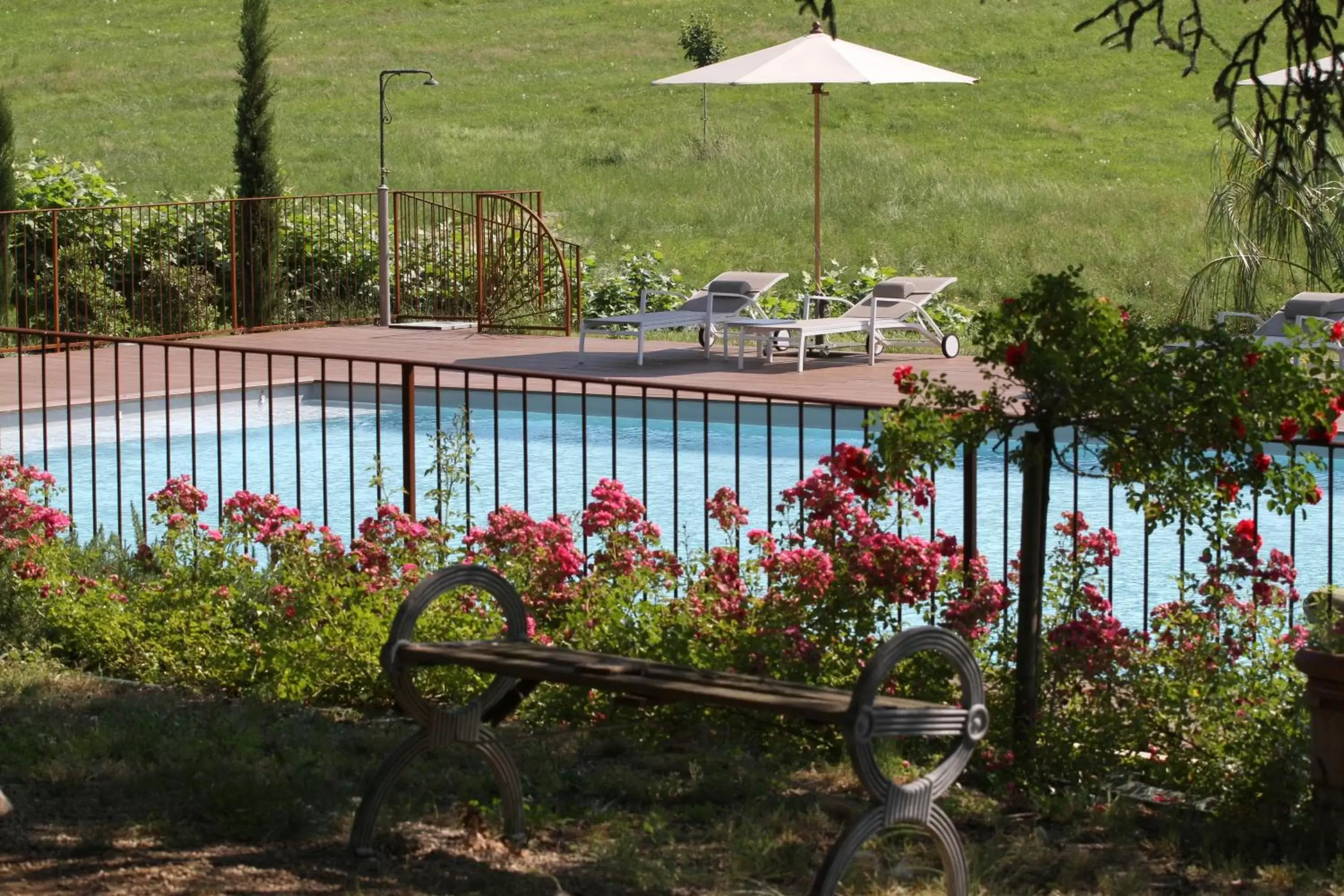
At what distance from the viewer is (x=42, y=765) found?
442 cm

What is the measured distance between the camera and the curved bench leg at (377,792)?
378 cm

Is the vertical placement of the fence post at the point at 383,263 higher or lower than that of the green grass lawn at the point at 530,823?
higher

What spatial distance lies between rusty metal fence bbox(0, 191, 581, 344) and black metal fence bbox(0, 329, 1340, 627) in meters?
0.77

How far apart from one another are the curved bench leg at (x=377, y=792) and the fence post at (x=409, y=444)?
2.40m

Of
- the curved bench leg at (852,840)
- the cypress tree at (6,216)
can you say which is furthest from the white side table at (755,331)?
the curved bench leg at (852,840)

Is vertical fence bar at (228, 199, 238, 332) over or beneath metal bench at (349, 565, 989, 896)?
over

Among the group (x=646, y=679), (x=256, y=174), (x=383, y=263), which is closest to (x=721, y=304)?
(x=383, y=263)

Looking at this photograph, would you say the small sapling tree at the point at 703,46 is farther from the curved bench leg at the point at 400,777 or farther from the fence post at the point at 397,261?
the curved bench leg at the point at 400,777

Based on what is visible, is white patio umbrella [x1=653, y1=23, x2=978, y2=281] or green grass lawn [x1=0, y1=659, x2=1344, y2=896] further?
white patio umbrella [x1=653, y1=23, x2=978, y2=281]

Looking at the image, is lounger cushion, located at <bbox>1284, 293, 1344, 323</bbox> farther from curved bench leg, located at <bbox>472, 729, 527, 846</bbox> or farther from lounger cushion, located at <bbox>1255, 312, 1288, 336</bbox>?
curved bench leg, located at <bbox>472, 729, 527, 846</bbox>

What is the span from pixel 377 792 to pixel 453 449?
5093 mm

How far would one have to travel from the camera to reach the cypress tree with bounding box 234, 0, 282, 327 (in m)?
16.0

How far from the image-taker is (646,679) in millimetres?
3486

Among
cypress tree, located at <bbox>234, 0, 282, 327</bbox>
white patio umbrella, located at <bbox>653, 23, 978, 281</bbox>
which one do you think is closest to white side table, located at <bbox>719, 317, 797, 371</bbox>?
white patio umbrella, located at <bbox>653, 23, 978, 281</bbox>
